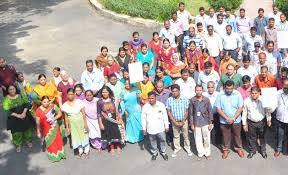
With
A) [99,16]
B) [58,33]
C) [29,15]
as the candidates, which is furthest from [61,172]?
[29,15]

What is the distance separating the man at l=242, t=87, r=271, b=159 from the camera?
891 centimetres

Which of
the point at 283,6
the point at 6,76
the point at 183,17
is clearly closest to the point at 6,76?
the point at 6,76

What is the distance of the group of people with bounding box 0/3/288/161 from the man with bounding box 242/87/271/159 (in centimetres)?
2

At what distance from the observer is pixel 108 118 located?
952 centimetres

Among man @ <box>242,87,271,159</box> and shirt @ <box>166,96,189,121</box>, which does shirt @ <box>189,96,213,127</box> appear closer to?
A: shirt @ <box>166,96,189,121</box>

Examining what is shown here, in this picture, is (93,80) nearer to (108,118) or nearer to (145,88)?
(145,88)

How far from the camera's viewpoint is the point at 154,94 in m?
9.05

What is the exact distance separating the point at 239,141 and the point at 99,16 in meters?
11.5

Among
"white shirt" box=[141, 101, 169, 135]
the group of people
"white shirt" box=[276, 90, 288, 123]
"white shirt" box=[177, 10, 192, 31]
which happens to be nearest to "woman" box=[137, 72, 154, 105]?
the group of people

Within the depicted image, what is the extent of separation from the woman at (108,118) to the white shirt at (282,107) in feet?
10.3

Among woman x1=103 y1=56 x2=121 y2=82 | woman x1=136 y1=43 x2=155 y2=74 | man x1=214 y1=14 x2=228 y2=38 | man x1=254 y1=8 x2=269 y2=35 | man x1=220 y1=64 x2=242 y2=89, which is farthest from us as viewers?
man x1=254 y1=8 x2=269 y2=35

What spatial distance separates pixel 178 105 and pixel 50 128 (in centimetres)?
262

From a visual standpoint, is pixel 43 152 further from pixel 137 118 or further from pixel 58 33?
pixel 58 33

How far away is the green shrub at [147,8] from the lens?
57.1ft
